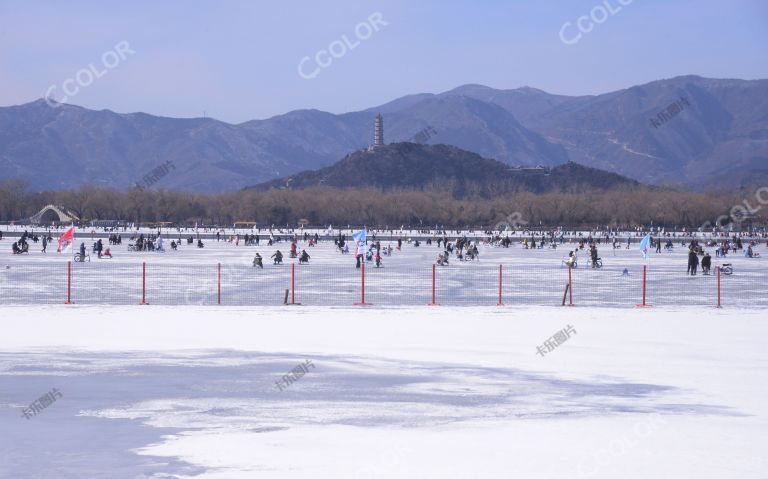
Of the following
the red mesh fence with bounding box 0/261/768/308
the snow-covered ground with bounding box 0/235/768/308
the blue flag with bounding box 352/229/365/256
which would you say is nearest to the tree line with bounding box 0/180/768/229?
the snow-covered ground with bounding box 0/235/768/308

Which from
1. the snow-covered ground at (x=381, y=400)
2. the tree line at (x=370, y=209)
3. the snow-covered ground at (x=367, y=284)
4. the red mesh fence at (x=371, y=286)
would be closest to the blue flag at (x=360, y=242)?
the snow-covered ground at (x=367, y=284)

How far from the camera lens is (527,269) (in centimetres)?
4166

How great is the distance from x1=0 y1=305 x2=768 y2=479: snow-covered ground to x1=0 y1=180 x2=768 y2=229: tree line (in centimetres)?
15445

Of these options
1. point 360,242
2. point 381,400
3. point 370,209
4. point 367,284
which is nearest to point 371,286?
point 367,284

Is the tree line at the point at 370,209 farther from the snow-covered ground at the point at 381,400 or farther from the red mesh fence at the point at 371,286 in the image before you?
the snow-covered ground at the point at 381,400

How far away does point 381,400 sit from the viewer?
10.9m

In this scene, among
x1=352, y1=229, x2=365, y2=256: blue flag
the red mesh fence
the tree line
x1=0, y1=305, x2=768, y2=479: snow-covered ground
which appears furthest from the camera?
the tree line

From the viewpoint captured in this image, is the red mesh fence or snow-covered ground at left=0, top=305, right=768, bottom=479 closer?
snow-covered ground at left=0, top=305, right=768, bottom=479

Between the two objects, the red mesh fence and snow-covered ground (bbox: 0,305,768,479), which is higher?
the red mesh fence

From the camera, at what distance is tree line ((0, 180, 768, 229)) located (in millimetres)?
171750

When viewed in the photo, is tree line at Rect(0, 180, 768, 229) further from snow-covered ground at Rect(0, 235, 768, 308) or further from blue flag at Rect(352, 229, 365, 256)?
blue flag at Rect(352, 229, 365, 256)

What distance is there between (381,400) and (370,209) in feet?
580

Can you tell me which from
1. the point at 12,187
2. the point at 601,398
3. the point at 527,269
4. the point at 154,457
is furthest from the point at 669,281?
the point at 12,187

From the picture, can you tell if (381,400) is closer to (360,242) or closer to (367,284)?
(367,284)
